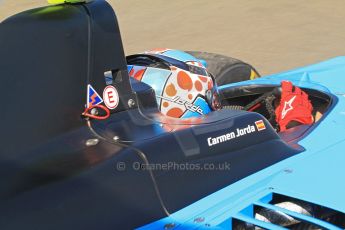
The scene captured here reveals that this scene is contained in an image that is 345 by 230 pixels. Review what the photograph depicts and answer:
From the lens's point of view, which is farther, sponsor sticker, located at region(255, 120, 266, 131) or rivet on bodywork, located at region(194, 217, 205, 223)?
sponsor sticker, located at region(255, 120, 266, 131)

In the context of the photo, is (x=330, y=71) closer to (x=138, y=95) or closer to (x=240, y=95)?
(x=240, y=95)

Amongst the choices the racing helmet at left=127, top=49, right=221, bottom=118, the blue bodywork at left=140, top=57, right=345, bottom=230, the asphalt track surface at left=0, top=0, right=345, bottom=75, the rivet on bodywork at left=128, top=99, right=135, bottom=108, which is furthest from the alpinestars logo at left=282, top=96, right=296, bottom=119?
the asphalt track surface at left=0, top=0, right=345, bottom=75

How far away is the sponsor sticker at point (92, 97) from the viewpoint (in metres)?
2.21

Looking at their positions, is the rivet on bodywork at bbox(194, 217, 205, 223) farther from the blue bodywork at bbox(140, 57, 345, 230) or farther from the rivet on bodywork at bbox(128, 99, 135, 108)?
the rivet on bodywork at bbox(128, 99, 135, 108)

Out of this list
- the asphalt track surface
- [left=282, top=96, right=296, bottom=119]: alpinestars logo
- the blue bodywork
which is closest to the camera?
the blue bodywork

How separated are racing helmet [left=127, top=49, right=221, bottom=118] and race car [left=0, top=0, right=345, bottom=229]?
0.34ft

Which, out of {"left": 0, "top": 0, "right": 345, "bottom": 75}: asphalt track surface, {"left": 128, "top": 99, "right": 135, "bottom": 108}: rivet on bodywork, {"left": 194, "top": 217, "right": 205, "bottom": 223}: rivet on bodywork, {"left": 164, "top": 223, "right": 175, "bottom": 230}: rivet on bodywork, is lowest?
{"left": 0, "top": 0, "right": 345, "bottom": 75}: asphalt track surface

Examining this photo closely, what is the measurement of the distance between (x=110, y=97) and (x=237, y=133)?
520mm

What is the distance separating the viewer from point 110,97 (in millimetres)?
2256

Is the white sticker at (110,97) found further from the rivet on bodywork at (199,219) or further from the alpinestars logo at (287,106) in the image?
the alpinestars logo at (287,106)

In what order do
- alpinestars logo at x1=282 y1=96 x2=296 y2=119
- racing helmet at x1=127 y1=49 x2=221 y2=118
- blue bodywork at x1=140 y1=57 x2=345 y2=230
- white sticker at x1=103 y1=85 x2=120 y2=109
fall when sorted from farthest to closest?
alpinestars logo at x1=282 y1=96 x2=296 y2=119, racing helmet at x1=127 y1=49 x2=221 y2=118, white sticker at x1=103 y1=85 x2=120 y2=109, blue bodywork at x1=140 y1=57 x2=345 y2=230

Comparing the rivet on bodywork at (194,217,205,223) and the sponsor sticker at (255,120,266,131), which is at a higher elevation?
the sponsor sticker at (255,120,266,131)

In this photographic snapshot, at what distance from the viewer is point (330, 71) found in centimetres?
348

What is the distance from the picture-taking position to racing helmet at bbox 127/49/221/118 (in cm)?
256
